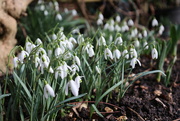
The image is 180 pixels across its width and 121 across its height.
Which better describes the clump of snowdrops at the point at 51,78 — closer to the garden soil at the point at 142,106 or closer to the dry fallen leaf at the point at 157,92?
the garden soil at the point at 142,106

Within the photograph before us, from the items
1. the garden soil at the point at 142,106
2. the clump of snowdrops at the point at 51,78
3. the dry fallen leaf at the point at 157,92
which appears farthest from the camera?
the dry fallen leaf at the point at 157,92

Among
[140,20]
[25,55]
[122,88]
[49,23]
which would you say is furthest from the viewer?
[140,20]

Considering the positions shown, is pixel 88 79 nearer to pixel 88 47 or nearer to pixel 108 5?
pixel 88 47

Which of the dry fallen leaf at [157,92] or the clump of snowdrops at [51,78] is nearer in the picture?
the clump of snowdrops at [51,78]

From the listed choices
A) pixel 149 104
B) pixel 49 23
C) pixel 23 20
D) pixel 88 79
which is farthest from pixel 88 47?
pixel 23 20

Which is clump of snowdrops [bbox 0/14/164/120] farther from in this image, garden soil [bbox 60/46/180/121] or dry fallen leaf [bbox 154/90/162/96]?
dry fallen leaf [bbox 154/90/162/96]

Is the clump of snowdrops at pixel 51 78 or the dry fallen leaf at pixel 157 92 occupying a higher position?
the clump of snowdrops at pixel 51 78

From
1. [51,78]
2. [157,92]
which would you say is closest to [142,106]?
[157,92]

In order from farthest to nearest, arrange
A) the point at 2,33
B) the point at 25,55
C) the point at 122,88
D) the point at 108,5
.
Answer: the point at 108,5
the point at 2,33
the point at 122,88
the point at 25,55

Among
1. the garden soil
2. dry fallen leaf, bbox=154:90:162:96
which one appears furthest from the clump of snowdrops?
dry fallen leaf, bbox=154:90:162:96

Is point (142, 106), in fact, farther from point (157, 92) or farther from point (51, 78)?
point (51, 78)

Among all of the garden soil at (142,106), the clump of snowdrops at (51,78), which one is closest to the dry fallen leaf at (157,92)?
the garden soil at (142,106)
